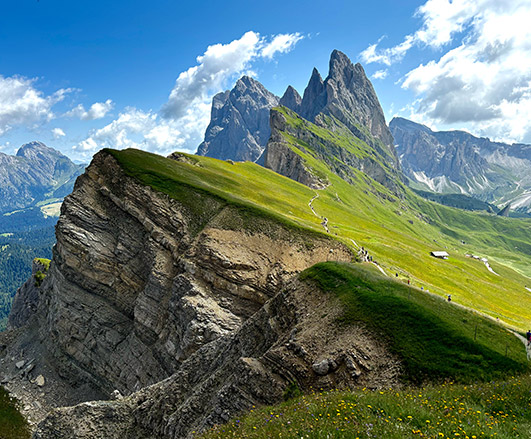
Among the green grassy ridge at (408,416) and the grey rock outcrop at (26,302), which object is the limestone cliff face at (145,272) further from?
the grey rock outcrop at (26,302)

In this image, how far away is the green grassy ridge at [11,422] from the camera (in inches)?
1825

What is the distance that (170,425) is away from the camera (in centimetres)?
2603

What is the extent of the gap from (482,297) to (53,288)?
103067mm

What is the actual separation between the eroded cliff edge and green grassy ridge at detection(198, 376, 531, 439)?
27.6 meters

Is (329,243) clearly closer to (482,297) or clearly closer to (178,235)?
(178,235)

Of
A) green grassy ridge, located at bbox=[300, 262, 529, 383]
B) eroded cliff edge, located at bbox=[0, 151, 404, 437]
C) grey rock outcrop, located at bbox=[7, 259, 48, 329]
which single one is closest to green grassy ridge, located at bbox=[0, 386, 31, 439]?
eroded cliff edge, located at bbox=[0, 151, 404, 437]

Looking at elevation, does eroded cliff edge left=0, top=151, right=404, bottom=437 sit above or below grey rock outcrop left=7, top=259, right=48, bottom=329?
above

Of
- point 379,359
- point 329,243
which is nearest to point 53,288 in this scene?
point 329,243

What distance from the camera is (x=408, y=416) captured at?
12.8 metres

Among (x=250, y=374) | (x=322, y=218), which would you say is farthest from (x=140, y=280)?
(x=322, y=218)

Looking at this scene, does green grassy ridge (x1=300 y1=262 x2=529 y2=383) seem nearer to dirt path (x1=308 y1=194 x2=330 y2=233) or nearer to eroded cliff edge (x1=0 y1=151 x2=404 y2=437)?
eroded cliff edge (x1=0 y1=151 x2=404 y2=437)

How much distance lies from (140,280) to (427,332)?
170ft

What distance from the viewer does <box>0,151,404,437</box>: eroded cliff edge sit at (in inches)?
1972

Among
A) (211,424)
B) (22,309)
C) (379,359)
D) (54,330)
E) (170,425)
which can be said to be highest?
(379,359)
